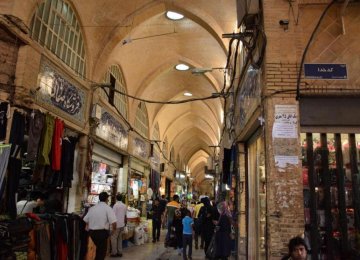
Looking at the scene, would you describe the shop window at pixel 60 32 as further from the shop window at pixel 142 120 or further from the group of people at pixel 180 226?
the shop window at pixel 142 120

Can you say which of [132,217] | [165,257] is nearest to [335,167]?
[165,257]

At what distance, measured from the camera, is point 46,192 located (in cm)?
734

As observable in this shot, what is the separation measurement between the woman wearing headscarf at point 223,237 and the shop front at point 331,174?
9.20 feet

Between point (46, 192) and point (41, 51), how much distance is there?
2.88 m

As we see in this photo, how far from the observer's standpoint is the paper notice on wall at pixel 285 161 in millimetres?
4652

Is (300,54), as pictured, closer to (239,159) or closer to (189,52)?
(239,159)

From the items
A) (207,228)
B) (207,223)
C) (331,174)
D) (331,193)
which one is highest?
(331,174)

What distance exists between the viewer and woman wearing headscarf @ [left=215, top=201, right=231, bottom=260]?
7133 millimetres

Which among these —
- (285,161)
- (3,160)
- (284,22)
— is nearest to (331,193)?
(285,161)

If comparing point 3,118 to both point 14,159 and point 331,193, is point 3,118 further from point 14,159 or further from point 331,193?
point 331,193

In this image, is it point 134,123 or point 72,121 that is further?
point 134,123

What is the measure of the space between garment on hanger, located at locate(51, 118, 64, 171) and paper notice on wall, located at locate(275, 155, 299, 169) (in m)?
4.26

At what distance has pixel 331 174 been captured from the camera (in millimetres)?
4754

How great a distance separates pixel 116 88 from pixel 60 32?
165 inches
